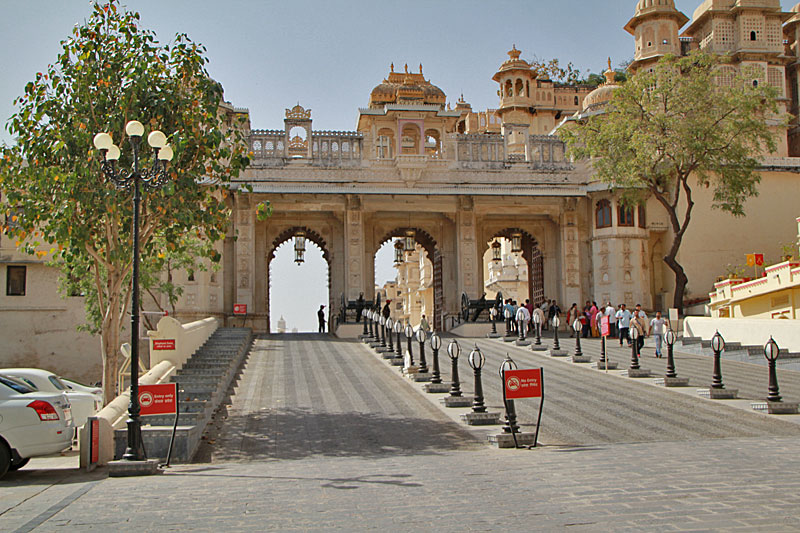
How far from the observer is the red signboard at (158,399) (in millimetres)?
10805

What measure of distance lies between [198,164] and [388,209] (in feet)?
63.0

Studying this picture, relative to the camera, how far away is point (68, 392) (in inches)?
644

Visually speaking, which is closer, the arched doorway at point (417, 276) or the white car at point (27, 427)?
the white car at point (27, 427)

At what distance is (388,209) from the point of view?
34.7 meters

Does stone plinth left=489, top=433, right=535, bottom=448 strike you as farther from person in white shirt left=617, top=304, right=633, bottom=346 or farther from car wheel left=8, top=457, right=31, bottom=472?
person in white shirt left=617, top=304, right=633, bottom=346

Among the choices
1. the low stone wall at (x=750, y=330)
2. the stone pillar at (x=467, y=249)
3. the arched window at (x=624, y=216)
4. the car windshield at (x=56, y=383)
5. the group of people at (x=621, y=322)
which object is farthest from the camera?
the arched window at (x=624, y=216)

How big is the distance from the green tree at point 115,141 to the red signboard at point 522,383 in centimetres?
630

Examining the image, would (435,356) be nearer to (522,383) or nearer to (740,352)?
(522,383)

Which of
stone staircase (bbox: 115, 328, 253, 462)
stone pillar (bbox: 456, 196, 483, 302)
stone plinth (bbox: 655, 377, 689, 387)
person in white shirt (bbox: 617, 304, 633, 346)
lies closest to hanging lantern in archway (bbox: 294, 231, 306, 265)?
stone pillar (bbox: 456, 196, 483, 302)

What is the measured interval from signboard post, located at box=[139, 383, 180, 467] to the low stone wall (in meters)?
Result: 17.1

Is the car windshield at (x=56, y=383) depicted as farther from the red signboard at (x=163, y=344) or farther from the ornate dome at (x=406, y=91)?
the ornate dome at (x=406, y=91)

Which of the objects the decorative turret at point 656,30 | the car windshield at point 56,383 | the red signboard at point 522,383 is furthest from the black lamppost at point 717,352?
the decorative turret at point 656,30

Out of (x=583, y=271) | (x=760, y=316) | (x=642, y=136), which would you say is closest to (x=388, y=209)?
(x=583, y=271)

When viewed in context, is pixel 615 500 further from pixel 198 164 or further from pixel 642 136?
pixel 642 136
